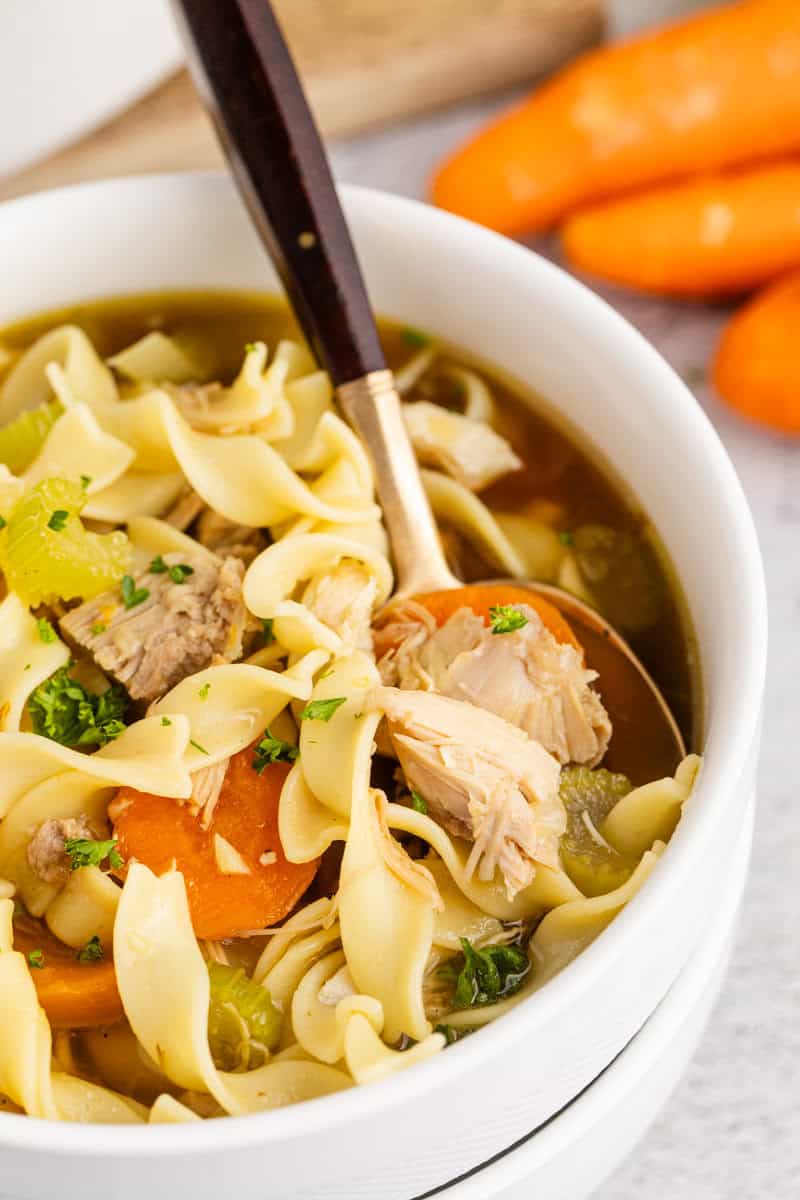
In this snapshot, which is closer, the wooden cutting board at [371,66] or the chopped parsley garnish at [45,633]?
the chopped parsley garnish at [45,633]

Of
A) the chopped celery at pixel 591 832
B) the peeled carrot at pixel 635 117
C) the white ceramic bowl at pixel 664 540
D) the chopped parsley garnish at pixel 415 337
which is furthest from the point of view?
the peeled carrot at pixel 635 117

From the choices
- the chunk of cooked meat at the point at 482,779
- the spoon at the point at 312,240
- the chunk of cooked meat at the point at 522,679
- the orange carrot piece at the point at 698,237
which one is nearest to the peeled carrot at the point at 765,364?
the orange carrot piece at the point at 698,237

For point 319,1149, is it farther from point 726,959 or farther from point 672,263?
point 672,263

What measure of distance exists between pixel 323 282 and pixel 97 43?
133 centimetres

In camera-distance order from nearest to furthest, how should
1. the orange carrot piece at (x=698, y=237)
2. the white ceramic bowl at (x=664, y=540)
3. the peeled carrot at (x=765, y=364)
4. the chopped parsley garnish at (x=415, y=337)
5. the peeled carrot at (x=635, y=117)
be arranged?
the white ceramic bowl at (x=664, y=540) → the chopped parsley garnish at (x=415, y=337) → the peeled carrot at (x=765, y=364) → the orange carrot piece at (x=698, y=237) → the peeled carrot at (x=635, y=117)

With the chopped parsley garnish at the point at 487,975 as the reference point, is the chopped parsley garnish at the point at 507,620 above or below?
above

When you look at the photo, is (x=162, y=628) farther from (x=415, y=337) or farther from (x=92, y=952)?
(x=415, y=337)

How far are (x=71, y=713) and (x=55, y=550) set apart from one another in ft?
0.97

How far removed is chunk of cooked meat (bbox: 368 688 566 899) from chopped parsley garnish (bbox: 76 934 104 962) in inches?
22.8

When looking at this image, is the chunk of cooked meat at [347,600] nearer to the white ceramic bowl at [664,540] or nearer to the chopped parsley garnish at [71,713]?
the chopped parsley garnish at [71,713]

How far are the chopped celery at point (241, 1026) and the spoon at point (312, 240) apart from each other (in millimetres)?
843

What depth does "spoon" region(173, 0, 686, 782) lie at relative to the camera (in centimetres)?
296

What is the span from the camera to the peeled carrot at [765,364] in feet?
12.9

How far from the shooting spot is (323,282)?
304cm
